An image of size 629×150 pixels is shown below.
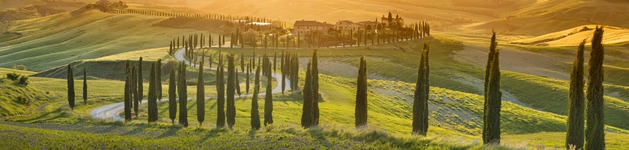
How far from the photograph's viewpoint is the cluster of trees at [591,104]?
40.0 metres

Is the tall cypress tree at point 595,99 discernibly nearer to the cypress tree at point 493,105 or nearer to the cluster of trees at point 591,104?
the cluster of trees at point 591,104

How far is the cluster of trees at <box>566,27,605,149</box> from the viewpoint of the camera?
40031mm

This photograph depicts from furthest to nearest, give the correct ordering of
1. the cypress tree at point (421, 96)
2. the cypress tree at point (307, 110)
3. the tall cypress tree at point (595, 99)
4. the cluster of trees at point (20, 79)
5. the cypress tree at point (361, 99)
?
the cluster of trees at point (20, 79)
the cypress tree at point (307, 110)
the cypress tree at point (361, 99)
the cypress tree at point (421, 96)
the tall cypress tree at point (595, 99)

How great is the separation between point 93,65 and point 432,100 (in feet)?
262

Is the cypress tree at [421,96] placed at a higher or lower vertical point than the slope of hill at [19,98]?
higher

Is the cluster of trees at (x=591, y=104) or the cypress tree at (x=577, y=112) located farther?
the cypress tree at (x=577, y=112)

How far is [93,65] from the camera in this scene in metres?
138

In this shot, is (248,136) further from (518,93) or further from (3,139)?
(518,93)

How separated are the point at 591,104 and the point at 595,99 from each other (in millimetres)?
428

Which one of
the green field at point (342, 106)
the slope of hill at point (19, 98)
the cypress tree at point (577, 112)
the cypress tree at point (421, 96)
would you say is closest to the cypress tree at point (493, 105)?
the green field at point (342, 106)

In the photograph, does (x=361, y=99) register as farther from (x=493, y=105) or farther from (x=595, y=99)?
(x=595, y=99)

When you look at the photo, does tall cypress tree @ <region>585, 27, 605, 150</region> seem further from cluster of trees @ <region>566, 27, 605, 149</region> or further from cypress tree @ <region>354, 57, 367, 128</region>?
cypress tree @ <region>354, 57, 367, 128</region>

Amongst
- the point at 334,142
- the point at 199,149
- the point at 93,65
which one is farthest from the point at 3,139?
the point at 93,65

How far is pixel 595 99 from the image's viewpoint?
40.6m
